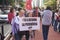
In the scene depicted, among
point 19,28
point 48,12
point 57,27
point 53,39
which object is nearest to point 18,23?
point 19,28

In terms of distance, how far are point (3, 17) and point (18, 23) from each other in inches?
692

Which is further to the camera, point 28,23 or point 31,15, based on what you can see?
point 31,15

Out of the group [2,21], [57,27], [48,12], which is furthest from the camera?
[2,21]

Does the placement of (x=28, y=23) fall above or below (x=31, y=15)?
below

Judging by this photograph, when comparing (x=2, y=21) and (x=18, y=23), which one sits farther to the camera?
(x=2, y=21)

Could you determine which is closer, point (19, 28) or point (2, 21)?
point (19, 28)

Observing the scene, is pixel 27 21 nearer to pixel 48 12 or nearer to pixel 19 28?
pixel 19 28

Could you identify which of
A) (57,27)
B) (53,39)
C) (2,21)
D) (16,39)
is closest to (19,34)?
(16,39)

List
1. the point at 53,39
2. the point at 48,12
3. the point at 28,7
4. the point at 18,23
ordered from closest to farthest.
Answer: the point at 18,23
the point at 48,12
the point at 28,7
the point at 53,39

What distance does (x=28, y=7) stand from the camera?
40.2ft

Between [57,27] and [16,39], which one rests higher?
[16,39]

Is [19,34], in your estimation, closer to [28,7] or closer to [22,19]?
[22,19]

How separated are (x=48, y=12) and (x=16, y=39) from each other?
346cm

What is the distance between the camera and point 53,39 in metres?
14.2
